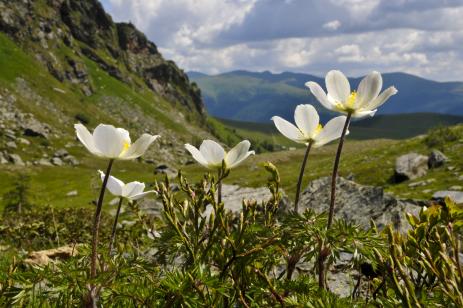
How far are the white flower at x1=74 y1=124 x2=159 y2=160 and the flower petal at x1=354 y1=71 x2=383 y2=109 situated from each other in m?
1.65

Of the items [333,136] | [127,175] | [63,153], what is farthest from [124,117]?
[333,136]

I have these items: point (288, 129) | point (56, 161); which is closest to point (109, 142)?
point (288, 129)

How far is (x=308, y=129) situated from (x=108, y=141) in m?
1.60

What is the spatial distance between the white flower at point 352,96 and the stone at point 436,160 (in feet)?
160

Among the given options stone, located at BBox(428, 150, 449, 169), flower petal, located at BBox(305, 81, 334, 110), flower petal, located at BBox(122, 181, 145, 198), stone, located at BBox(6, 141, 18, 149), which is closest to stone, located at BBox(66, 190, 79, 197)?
stone, located at BBox(6, 141, 18, 149)

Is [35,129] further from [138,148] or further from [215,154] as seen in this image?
[138,148]

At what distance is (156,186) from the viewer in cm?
342

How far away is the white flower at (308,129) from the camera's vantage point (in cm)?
387

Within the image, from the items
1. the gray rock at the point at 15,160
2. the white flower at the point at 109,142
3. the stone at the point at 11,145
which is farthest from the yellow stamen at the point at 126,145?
the stone at the point at 11,145

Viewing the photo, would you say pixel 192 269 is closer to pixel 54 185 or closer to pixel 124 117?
pixel 54 185

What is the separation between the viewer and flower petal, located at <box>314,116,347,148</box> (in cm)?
377

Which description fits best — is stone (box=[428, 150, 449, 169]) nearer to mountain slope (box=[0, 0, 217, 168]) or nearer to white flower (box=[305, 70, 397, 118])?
white flower (box=[305, 70, 397, 118])

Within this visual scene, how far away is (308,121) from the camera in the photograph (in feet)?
12.9

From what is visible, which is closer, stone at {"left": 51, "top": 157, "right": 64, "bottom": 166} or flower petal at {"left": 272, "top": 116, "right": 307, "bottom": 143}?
flower petal at {"left": 272, "top": 116, "right": 307, "bottom": 143}
